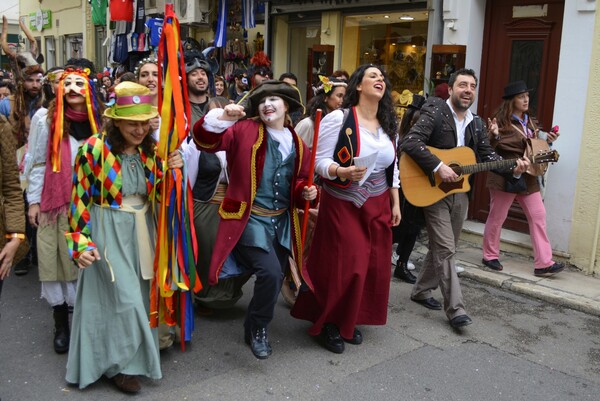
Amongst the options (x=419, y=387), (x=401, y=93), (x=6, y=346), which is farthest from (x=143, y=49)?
(x=419, y=387)

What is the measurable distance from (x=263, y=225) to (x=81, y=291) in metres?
1.17

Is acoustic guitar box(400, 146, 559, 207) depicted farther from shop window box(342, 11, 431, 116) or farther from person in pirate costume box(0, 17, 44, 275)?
shop window box(342, 11, 431, 116)

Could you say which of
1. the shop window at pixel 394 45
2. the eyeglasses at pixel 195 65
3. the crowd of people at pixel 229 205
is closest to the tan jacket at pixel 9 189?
the crowd of people at pixel 229 205

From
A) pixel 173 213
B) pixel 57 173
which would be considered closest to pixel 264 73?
pixel 57 173

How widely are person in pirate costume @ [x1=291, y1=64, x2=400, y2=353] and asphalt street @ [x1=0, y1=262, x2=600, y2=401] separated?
308 millimetres

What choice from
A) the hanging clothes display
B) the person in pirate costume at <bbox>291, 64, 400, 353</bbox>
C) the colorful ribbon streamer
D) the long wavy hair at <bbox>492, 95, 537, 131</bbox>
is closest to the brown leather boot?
the colorful ribbon streamer

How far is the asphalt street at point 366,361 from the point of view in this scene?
12.6ft

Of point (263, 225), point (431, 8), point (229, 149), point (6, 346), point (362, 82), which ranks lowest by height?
point (6, 346)

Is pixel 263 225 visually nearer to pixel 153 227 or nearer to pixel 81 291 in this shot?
pixel 153 227

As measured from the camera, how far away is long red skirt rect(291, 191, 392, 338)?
14.5 ft

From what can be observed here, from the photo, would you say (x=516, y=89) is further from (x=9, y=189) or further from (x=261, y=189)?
(x=9, y=189)

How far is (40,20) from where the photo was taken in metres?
21.1

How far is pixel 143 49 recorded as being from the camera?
14664 mm

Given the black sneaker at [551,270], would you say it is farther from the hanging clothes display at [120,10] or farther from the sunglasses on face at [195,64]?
the hanging clothes display at [120,10]
